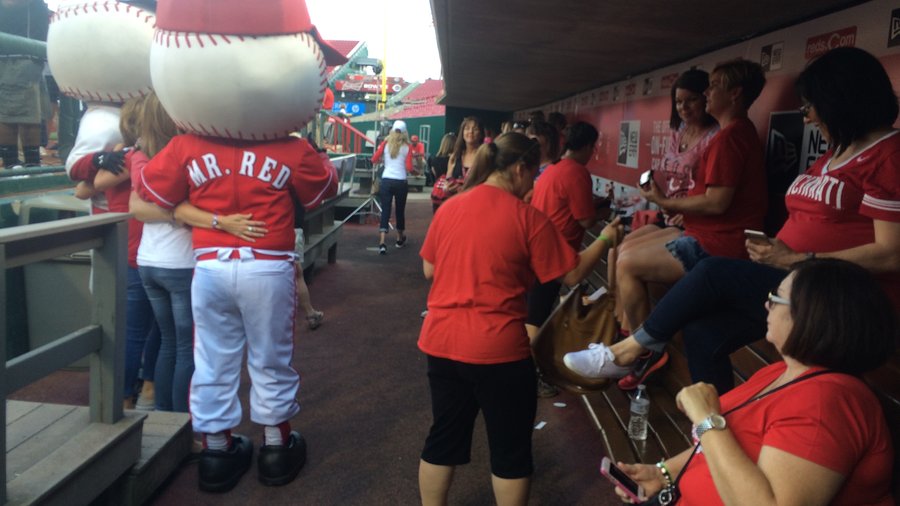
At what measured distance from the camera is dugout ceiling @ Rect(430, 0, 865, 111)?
349 cm

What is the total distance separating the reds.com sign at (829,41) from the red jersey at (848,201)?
93 centimetres

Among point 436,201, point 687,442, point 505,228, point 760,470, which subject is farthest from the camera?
point 436,201

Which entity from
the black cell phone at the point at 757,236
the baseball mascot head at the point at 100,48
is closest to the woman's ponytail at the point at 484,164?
the black cell phone at the point at 757,236

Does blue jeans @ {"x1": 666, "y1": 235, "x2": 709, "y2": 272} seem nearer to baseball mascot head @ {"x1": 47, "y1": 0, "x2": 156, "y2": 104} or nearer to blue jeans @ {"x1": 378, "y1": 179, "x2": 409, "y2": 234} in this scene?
baseball mascot head @ {"x1": 47, "y1": 0, "x2": 156, "y2": 104}

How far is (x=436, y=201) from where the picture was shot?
25.6ft

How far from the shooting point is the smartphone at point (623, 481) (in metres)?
1.93

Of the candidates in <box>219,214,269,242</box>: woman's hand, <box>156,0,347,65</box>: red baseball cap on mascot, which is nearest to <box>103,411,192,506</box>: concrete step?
<box>219,214,269,242</box>: woman's hand

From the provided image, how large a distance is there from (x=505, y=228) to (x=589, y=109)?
23.4 feet

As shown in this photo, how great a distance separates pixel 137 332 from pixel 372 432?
4.63 feet

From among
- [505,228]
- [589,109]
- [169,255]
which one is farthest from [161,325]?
[589,109]

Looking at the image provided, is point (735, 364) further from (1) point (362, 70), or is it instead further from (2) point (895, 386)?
(1) point (362, 70)

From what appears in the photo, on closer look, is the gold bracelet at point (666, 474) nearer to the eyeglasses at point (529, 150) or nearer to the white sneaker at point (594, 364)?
the white sneaker at point (594, 364)

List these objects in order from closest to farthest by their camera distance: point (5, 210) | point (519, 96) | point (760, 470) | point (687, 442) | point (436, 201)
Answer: point (760, 470) < point (687, 442) < point (5, 210) < point (436, 201) < point (519, 96)

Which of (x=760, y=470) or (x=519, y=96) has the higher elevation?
(x=519, y=96)
